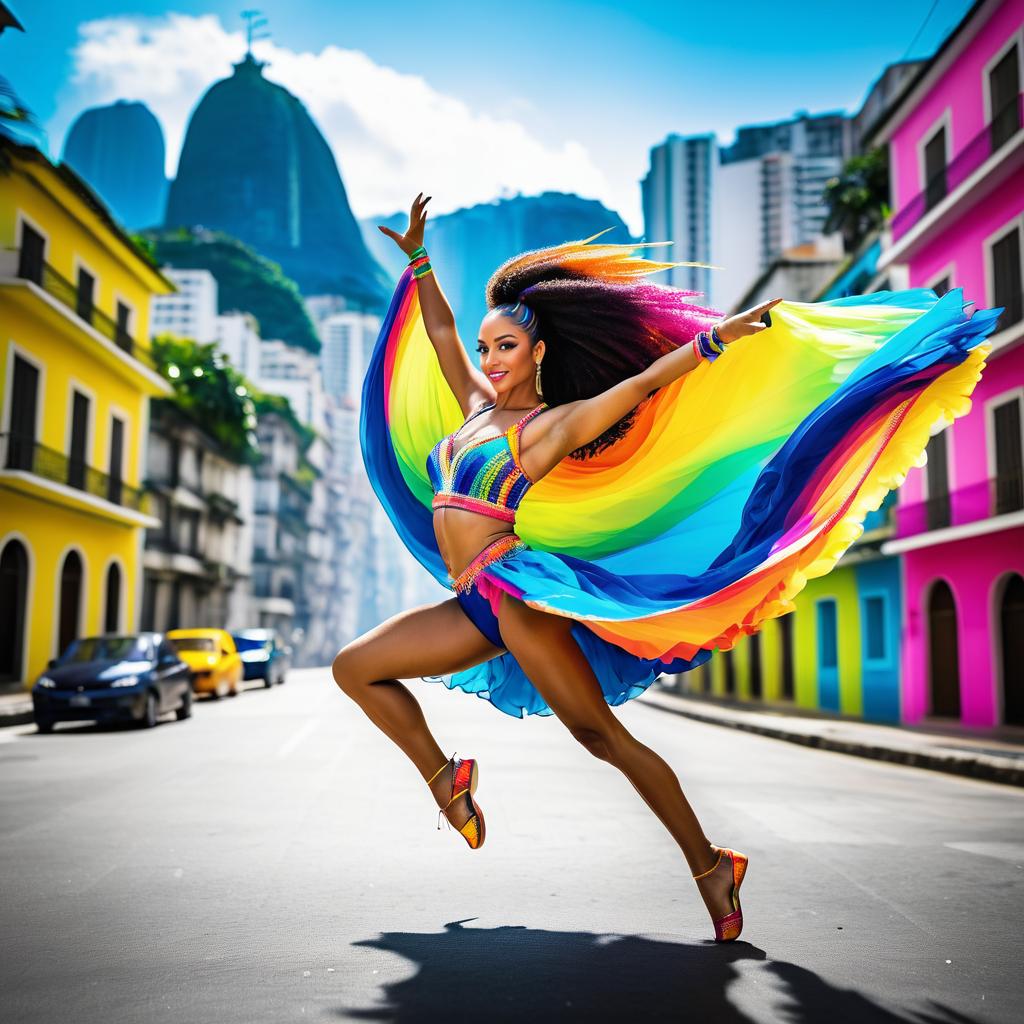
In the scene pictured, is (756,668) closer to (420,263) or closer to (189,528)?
(189,528)

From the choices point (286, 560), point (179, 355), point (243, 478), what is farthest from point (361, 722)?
point (286, 560)

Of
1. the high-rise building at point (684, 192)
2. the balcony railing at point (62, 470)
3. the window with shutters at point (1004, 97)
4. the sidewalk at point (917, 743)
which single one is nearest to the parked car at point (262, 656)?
the balcony railing at point (62, 470)

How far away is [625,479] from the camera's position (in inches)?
198

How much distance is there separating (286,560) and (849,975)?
82.3 meters

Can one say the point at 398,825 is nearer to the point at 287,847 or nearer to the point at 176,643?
the point at 287,847

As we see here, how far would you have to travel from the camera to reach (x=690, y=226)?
153m

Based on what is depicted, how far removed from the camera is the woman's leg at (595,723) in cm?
407

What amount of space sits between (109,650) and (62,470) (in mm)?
12027

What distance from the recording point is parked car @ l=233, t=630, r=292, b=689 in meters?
35.7

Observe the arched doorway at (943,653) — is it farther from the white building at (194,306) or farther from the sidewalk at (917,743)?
the white building at (194,306)

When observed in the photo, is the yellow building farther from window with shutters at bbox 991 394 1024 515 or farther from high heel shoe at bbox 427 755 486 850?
high heel shoe at bbox 427 755 486 850

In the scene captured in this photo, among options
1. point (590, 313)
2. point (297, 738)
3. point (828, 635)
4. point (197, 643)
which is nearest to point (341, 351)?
point (828, 635)

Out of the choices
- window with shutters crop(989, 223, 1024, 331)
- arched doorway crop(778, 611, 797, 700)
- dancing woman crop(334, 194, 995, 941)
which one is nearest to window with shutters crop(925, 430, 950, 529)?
window with shutters crop(989, 223, 1024, 331)

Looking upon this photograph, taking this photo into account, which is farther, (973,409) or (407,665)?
(973,409)
